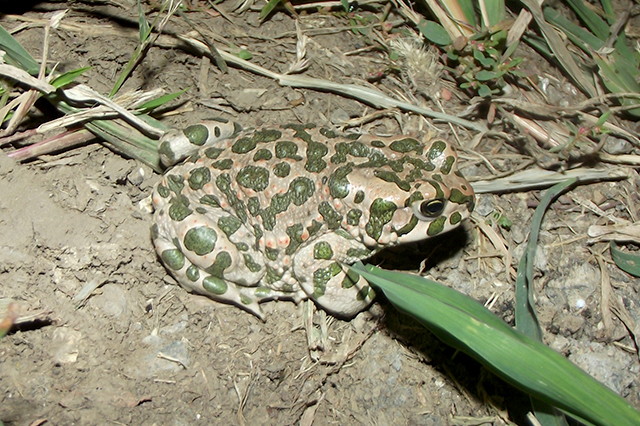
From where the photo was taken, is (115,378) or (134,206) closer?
(115,378)

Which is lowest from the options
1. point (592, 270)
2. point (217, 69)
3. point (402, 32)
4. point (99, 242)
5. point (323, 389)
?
point (323, 389)

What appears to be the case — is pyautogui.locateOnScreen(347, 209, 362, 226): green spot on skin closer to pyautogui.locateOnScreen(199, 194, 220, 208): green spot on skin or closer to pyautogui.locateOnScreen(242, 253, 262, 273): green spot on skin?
pyautogui.locateOnScreen(242, 253, 262, 273): green spot on skin

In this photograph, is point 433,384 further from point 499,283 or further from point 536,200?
point 536,200

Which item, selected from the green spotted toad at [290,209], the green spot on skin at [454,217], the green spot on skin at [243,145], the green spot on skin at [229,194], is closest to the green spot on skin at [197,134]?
the green spotted toad at [290,209]

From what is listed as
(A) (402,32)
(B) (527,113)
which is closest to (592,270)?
(B) (527,113)

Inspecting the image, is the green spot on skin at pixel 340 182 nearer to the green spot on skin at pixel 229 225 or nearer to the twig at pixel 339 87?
the green spot on skin at pixel 229 225

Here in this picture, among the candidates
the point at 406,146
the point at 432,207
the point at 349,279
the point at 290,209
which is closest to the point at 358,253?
the point at 349,279

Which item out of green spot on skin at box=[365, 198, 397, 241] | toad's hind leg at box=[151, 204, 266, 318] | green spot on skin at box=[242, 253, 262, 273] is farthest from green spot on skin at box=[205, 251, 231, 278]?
green spot on skin at box=[365, 198, 397, 241]
